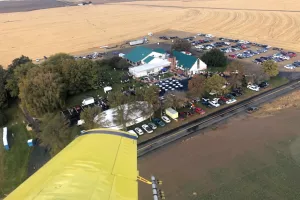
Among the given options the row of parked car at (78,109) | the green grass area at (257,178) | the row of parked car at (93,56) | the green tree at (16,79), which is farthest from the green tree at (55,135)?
the row of parked car at (93,56)

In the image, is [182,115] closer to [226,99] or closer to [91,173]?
[226,99]

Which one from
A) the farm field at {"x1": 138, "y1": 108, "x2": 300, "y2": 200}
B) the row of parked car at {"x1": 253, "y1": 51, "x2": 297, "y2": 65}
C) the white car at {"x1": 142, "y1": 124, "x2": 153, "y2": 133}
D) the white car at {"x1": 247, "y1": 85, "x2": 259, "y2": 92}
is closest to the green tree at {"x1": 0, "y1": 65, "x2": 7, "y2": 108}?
the white car at {"x1": 142, "y1": 124, "x2": 153, "y2": 133}

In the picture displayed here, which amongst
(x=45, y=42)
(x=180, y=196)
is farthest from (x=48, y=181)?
(x=45, y=42)

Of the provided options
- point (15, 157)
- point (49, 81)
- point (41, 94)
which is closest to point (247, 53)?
point (49, 81)

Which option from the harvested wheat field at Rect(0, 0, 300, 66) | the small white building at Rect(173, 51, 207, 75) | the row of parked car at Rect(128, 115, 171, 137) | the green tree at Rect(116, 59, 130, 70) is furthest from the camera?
the harvested wheat field at Rect(0, 0, 300, 66)

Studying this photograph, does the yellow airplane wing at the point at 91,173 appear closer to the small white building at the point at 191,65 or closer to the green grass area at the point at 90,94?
the green grass area at the point at 90,94

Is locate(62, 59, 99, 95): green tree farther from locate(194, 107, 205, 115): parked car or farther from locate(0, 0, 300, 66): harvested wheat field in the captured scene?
locate(0, 0, 300, 66): harvested wheat field
